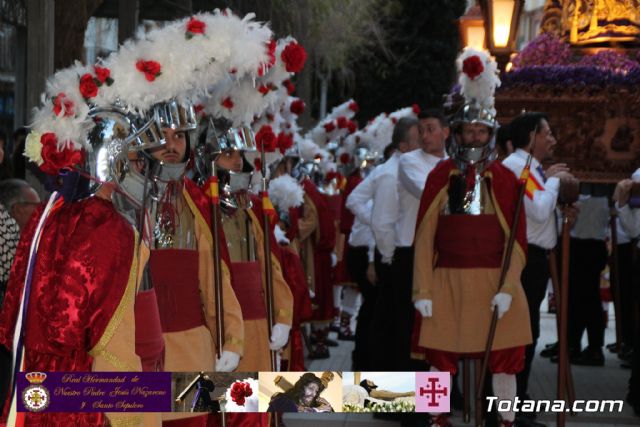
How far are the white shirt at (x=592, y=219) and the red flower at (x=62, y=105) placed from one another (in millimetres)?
6690

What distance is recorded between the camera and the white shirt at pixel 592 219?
1023 cm

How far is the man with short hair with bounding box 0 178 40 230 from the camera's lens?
20.9 ft

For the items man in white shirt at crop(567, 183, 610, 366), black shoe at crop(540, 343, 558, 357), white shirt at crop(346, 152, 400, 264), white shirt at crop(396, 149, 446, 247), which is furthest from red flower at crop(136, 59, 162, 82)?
black shoe at crop(540, 343, 558, 357)

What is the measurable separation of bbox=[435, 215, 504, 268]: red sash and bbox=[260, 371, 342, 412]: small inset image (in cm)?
321

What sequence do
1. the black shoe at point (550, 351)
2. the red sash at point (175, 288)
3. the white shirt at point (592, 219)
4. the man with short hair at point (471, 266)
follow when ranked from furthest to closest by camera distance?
the black shoe at point (550, 351)
the white shirt at point (592, 219)
the man with short hair at point (471, 266)
the red sash at point (175, 288)

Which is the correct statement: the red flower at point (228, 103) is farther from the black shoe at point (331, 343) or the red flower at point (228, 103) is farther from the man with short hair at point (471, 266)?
the black shoe at point (331, 343)

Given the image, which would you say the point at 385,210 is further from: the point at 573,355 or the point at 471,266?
the point at 573,355

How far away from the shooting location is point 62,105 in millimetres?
4215

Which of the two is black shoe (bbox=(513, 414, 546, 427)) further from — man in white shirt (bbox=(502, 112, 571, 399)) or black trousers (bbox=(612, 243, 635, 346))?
black trousers (bbox=(612, 243, 635, 346))

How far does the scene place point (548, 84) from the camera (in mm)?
9133

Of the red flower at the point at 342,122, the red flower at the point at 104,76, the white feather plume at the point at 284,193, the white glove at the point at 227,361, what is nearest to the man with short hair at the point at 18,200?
the white glove at the point at 227,361

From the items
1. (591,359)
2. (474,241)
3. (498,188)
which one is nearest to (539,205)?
(498,188)

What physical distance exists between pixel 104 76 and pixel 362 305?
5980 millimetres

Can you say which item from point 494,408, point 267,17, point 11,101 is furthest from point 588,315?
point 11,101
